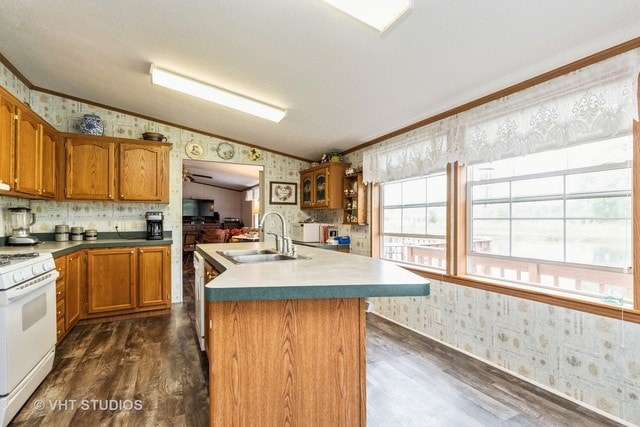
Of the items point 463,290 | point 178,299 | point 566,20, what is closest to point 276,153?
point 178,299

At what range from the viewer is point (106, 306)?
3551 mm

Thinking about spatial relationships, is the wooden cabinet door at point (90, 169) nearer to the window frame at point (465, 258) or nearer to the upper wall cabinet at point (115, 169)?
the upper wall cabinet at point (115, 169)

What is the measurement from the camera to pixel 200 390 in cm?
214

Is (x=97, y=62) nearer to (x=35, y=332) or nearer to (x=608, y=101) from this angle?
(x=35, y=332)

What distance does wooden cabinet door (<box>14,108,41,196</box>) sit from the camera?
2.64m

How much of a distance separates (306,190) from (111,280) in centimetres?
283

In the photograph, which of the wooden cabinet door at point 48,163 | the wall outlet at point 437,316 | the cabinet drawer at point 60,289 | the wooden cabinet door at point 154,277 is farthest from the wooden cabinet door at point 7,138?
the wall outlet at point 437,316

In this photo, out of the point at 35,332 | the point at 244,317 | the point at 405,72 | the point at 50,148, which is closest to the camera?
the point at 244,317

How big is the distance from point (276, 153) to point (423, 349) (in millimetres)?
3598

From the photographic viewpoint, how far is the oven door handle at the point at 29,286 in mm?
1850

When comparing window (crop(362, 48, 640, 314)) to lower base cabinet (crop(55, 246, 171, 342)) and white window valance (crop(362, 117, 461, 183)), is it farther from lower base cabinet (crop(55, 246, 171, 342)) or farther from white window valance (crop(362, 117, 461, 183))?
lower base cabinet (crop(55, 246, 171, 342))

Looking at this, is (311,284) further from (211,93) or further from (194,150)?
(194,150)

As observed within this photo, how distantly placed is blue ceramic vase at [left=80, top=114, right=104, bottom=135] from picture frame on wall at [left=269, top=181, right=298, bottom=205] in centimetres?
234

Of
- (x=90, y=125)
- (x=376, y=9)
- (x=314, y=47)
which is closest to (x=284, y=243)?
(x=314, y=47)
